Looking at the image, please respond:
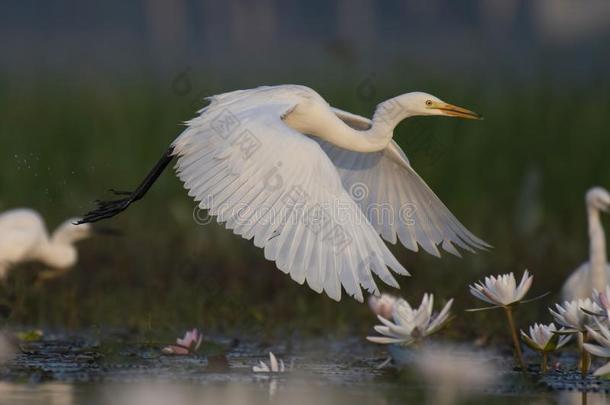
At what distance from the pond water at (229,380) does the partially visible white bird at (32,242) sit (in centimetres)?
163

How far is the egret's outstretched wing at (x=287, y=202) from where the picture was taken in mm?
4188

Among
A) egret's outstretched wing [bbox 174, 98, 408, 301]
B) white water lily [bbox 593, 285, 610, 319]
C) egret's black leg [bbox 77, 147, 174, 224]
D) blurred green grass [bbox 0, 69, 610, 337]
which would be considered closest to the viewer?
egret's outstretched wing [bbox 174, 98, 408, 301]

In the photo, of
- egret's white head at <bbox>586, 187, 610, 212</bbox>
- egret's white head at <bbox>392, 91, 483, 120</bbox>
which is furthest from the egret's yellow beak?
egret's white head at <bbox>586, 187, 610, 212</bbox>

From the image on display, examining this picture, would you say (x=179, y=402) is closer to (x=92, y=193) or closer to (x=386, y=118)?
(x=386, y=118)

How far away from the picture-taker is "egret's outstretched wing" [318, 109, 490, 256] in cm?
537

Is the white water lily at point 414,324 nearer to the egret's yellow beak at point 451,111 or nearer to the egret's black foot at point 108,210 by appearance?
the egret's yellow beak at point 451,111

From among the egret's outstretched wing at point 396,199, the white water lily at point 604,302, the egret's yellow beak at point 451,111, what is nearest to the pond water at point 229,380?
the white water lily at point 604,302

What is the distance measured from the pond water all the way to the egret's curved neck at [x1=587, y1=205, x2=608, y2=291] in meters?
0.80

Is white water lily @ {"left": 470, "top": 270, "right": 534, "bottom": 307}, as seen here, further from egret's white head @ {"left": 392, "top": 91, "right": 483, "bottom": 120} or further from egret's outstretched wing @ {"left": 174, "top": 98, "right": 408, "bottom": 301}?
egret's white head @ {"left": 392, "top": 91, "right": 483, "bottom": 120}

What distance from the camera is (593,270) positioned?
6.02 meters

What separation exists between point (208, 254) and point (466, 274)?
4.80ft

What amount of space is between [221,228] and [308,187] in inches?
142

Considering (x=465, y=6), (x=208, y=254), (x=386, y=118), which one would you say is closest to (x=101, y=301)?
(x=208, y=254)

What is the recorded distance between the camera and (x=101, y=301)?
633cm
